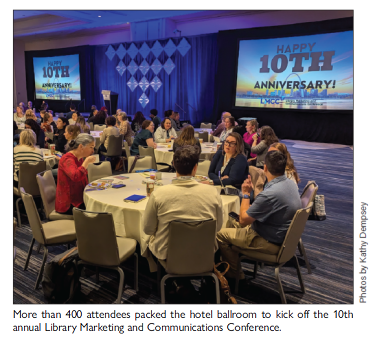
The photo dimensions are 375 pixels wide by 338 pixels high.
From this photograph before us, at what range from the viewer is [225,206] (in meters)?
2.97

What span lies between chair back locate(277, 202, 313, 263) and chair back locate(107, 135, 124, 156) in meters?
4.70

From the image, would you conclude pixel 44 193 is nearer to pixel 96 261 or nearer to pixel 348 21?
pixel 96 261

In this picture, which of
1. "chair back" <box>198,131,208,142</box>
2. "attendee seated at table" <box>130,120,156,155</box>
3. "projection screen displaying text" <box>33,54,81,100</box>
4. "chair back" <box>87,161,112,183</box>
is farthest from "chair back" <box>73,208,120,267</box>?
"projection screen displaying text" <box>33,54,81,100</box>

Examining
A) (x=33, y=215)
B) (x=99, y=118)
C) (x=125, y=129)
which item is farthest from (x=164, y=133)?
(x=33, y=215)

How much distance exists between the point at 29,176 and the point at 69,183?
3.55 ft

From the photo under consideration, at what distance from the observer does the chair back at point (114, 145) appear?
652 cm

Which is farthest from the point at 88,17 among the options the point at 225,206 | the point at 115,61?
the point at 225,206

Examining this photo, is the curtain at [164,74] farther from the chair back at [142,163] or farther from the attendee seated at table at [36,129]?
the chair back at [142,163]

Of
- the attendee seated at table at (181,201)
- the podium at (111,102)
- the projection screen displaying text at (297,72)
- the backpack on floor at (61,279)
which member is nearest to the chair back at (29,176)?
the backpack on floor at (61,279)

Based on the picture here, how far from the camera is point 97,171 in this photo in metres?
3.95

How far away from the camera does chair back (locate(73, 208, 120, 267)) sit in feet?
7.66

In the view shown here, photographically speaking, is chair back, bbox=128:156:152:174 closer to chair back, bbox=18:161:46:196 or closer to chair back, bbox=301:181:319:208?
chair back, bbox=18:161:46:196

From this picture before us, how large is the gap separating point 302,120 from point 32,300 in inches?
402

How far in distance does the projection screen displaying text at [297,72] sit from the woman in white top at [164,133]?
5.86m
